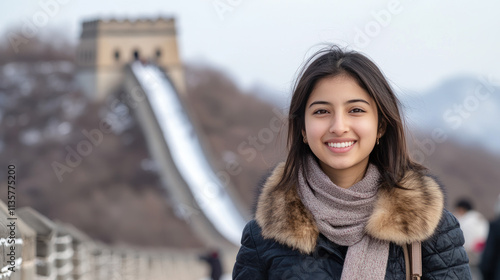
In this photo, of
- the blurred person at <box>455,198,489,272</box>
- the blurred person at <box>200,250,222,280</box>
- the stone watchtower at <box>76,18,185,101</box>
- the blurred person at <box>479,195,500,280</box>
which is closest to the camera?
the blurred person at <box>479,195,500,280</box>

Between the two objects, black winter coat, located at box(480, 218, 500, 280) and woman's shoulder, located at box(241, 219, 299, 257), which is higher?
woman's shoulder, located at box(241, 219, 299, 257)

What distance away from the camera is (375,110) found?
87.0 inches

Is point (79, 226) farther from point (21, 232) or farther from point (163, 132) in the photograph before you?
point (21, 232)

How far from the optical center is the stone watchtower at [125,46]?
45.8 meters

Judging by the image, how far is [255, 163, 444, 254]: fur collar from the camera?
2.10 m

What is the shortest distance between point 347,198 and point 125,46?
45.1 metres

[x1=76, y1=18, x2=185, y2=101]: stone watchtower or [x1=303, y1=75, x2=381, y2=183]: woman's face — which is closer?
[x1=303, y1=75, x2=381, y2=183]: woman's face

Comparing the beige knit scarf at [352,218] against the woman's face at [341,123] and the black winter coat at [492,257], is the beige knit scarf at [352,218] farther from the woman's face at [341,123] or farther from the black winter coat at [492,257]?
the black winter coat at [492,257]

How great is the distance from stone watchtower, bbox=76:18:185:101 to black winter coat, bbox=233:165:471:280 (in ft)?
142

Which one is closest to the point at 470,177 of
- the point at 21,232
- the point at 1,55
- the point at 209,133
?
the point at 209,133

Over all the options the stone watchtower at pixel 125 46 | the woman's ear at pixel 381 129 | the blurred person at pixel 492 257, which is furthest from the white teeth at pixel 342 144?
the stone watchtower at pixel 125 46

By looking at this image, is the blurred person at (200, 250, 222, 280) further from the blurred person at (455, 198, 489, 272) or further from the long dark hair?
the long dark hair

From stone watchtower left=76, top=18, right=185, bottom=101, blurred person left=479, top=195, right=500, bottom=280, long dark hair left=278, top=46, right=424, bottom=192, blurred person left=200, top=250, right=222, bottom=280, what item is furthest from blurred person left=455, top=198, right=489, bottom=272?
stone watchtower left=76, top=18, right=185, bottom=101

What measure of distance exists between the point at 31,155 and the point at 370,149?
41.1 metres
